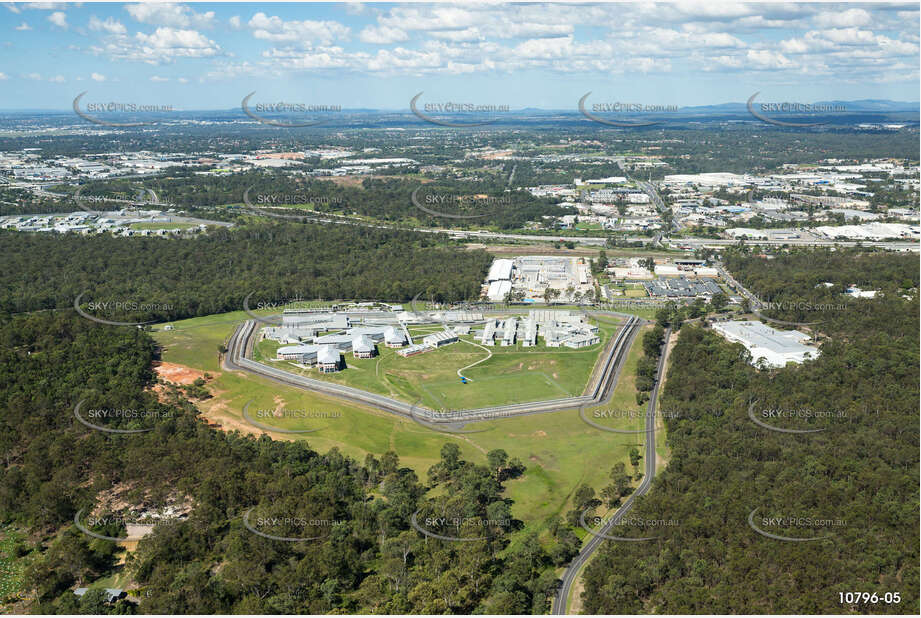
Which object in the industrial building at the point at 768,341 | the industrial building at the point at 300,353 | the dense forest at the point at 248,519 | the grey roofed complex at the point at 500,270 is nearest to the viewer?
the dense forest at the point at 248,519

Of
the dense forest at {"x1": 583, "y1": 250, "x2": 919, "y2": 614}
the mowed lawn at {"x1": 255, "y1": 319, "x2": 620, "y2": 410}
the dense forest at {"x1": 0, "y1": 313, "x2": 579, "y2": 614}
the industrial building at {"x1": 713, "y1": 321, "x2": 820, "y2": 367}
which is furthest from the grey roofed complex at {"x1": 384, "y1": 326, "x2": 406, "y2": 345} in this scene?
the industrial building at {"x1": 713, "y1": 321, "x2": 820, "y2": 367}

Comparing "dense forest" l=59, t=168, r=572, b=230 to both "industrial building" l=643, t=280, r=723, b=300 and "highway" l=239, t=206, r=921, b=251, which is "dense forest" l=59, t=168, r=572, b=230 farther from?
"industrial building" l=643, t=280, r=723, b=300

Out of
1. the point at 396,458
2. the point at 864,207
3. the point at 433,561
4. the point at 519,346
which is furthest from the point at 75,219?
the point at 864,207

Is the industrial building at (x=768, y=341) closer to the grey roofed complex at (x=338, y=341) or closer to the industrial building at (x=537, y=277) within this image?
the industrial building at (x=537, y=277)

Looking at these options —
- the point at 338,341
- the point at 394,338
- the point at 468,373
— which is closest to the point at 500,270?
the point at 394,338

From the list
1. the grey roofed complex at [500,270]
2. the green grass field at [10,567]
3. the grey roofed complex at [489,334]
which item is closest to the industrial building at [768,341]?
the grey roofed complex at [489,334]

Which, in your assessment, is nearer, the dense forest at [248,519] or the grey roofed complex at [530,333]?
the dense forest at [248,519]

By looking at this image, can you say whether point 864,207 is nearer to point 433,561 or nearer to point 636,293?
point 636,293
